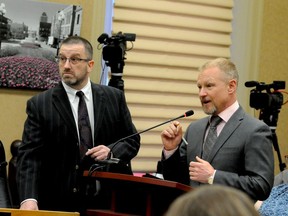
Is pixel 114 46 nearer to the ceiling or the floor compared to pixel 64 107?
nearer to the ceiling

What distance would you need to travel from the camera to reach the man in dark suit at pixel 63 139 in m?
3.40

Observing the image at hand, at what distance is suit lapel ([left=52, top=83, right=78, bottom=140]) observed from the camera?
3.47 m

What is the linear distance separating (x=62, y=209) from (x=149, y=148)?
190 centimetres

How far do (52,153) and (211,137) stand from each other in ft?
3.05

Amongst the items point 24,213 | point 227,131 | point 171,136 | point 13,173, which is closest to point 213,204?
point 24,213

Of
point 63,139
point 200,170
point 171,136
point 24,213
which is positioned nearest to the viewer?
point 24,213

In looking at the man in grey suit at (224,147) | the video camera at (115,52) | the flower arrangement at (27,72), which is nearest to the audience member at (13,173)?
the flower arrangement at (27,72)

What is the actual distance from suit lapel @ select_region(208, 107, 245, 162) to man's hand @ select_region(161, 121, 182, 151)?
193 millimetres

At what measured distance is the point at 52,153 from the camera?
3.46 metres

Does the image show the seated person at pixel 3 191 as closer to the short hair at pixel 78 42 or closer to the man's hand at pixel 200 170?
the short hair at pixel 78 42

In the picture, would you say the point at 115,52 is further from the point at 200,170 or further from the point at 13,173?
the point at 200,170

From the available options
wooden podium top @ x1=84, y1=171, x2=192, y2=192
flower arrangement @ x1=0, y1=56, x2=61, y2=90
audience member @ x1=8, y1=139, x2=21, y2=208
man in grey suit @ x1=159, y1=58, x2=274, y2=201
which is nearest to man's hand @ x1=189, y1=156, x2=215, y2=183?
man in grey suit @ x1=159, y1=58, x2=274, y2=201

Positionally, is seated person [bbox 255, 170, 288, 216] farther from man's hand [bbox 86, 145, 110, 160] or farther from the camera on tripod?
the camera on tripod

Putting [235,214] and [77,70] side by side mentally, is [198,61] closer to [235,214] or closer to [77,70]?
[77,70]
